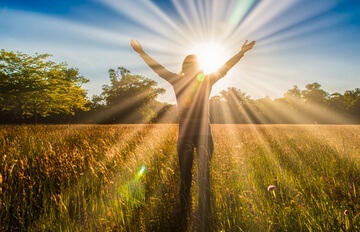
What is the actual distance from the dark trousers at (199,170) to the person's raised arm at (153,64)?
82 centimetres

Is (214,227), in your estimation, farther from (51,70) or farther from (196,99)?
(51,70)

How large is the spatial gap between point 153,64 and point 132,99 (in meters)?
54.6

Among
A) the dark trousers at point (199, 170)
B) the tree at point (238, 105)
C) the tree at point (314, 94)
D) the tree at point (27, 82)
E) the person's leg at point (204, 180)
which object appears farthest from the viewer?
the tree at point (314, 94)

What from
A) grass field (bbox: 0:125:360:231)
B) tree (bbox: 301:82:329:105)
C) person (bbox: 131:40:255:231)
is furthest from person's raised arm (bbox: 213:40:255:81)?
tree (bbox: 301:82:329:105)

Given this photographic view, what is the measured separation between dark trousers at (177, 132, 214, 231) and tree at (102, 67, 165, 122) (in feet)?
162

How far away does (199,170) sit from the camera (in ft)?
8.03

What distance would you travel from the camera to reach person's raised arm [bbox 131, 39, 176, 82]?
2648 millimetres

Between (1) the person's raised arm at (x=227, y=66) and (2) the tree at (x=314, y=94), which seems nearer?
(1) the person's raised arm at (x=227, y=66)

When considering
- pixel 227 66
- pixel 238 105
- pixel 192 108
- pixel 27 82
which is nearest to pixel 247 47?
pixel 227 66

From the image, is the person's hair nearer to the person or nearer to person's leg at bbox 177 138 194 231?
the person

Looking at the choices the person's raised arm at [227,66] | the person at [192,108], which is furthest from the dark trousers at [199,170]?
the person's raised arm at [227,66]

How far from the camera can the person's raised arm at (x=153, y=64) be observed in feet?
8.69

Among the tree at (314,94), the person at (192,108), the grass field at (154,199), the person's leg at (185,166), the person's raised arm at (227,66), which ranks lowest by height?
the grass field at (154,199)

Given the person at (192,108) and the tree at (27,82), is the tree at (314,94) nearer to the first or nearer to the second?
the tree at (27,82)
